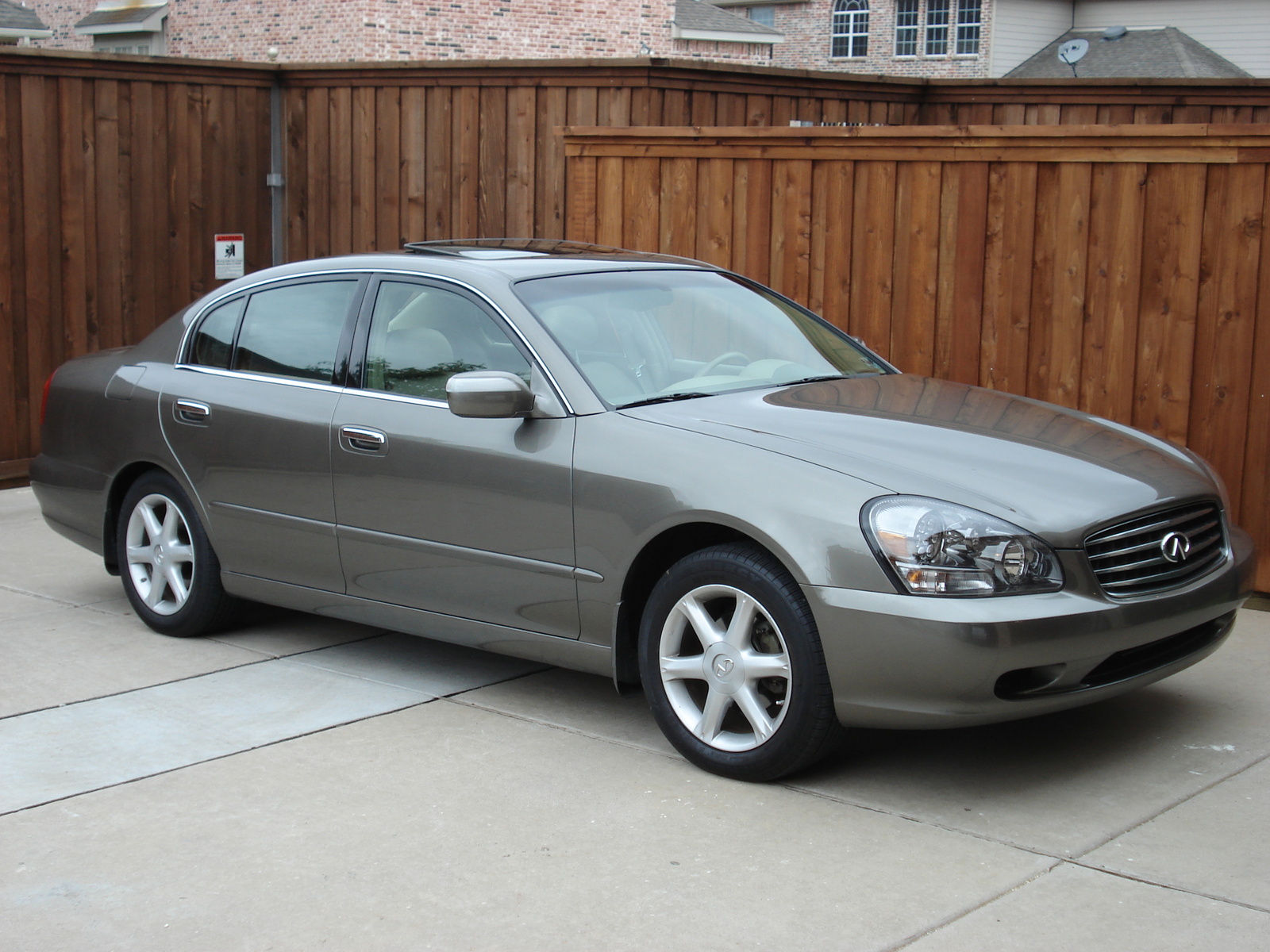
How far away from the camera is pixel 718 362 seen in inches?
203

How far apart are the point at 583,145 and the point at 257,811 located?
5.23 meters

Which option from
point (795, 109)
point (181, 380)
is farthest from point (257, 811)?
point (795, 109)

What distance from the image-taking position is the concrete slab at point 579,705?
4801mm

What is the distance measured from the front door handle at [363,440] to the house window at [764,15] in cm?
4665

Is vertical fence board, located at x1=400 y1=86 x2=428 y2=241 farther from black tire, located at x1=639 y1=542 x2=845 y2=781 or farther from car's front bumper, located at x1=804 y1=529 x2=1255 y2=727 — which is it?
car's front bumper, located at x1=804 y1=529 x2=1255 y2=727

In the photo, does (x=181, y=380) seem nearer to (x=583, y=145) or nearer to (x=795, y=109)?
(x=583, y=145)

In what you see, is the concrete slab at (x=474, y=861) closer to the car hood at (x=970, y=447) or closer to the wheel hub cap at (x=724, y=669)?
the wheel hub cap at (x=724, y=669)

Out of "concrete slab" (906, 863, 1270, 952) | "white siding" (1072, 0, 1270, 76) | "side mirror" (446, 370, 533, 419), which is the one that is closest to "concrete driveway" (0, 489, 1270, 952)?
"concrete slab" (906, 863, 1270, 952)

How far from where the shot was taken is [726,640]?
424cm

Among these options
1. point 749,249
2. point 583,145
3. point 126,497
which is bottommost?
point 126,497

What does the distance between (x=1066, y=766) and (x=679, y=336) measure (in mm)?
1983

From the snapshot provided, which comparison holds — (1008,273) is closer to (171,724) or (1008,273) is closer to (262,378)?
(262,378)

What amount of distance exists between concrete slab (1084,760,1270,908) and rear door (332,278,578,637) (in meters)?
1.83

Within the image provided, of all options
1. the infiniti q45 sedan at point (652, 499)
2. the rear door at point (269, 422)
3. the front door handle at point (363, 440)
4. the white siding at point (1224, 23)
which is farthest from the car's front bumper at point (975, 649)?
the white siding at point (1224, 23)
